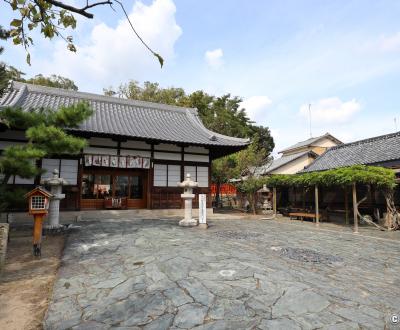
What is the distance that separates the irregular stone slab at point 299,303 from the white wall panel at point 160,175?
39.1 feet

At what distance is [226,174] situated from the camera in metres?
22.6

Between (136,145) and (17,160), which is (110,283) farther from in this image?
(136,145)

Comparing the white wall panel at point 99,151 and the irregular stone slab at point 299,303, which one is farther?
the white wall panel at point 99,151

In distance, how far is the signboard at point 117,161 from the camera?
13895 mm

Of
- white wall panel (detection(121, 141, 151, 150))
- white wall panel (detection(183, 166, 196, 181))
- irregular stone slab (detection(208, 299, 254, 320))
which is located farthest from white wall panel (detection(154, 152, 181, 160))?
irregular stone slab (detection(208, 299, 254, 320))

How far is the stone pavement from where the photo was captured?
3.59 meters

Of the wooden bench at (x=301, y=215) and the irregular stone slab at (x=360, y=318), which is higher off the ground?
the wooden bench at (x=301, y=215)

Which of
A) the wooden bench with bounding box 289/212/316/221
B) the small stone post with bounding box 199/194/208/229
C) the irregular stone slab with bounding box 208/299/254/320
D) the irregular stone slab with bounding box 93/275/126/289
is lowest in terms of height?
the irregular stone slab with bounding box 93/275/126/289

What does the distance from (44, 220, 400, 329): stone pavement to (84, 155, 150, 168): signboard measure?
21.6 ft

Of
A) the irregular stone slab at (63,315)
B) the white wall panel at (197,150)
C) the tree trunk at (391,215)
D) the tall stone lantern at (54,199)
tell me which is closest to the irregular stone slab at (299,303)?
the irregular stone slab at (63,315)

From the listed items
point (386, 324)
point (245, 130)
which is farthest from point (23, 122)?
point (245, 130)

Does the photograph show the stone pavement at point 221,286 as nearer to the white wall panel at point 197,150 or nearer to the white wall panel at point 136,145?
the white wall panel at point 136,145

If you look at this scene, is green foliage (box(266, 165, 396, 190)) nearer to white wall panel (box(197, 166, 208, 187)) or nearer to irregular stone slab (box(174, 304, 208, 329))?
white wall panel (box(197, 166, 208, 187))

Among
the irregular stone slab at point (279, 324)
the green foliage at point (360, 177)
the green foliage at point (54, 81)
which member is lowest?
the irregular stone slab at point (279, 324)
